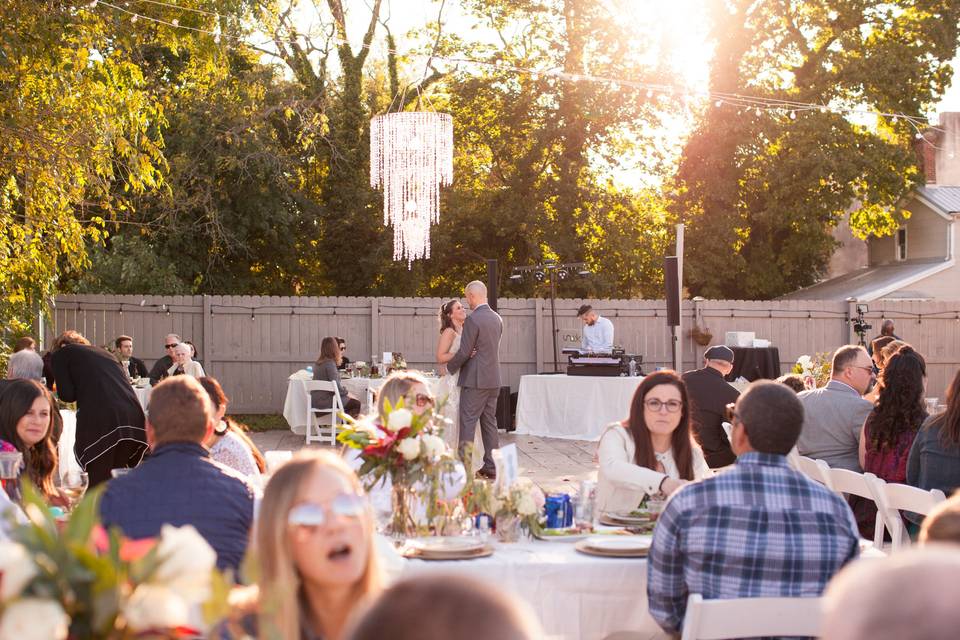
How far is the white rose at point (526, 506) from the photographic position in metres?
4.30

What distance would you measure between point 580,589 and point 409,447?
0.79 m

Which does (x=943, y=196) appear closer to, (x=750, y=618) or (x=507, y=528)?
(x=507, y=528)

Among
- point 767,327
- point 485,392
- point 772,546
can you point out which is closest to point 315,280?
point 767,327

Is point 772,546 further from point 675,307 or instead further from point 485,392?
point 675,307

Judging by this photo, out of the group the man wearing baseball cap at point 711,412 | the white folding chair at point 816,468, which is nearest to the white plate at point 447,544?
the white folding chair at point 816,468

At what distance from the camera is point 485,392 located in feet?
35.2

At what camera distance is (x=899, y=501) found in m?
5.01

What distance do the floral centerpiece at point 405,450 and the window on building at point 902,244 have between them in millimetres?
26392

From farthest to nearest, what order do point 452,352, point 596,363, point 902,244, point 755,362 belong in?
point 902,244 → point 755,362 → point 596,363 → point 452,352

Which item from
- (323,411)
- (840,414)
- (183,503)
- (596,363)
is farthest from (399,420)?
(596,363)

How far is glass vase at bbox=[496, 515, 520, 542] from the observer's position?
14.2ft

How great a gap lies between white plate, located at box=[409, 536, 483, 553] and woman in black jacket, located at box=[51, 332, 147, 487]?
374cm

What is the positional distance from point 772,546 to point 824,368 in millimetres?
7872

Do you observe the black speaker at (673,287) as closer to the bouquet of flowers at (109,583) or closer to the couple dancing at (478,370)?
the couple dancing at (478,370)
